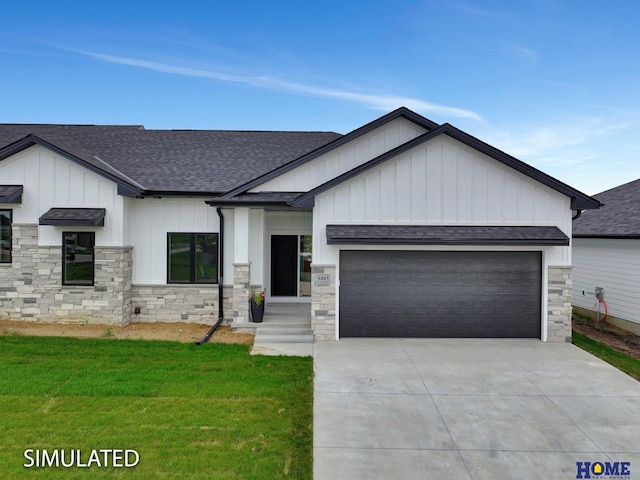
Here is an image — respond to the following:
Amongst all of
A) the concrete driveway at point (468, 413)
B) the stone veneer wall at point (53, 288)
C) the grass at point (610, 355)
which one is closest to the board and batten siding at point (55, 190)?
the stone veneer wall at point (53, 288)

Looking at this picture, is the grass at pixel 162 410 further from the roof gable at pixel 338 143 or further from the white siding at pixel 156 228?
the roof gable at pixel 338 143

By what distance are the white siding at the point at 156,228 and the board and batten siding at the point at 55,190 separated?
0.66 meters

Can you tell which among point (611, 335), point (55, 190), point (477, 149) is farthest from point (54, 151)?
point (611, 335)

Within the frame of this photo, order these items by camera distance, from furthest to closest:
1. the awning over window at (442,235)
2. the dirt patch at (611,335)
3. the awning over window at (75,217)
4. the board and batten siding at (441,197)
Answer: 1. the awning over window at (75,217)
2. the dirt patch at (611,335)
3. the board and batten siding at (441,197)
4. the awning over window at (442,235)

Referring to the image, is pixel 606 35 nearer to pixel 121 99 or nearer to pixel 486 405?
pixel 486 405

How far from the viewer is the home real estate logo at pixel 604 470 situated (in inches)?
167

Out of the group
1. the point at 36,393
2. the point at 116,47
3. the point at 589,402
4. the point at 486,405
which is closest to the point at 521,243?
the point at 589,402

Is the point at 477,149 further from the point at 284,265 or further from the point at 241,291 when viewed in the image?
the point at 241,291

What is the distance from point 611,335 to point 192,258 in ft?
42.3

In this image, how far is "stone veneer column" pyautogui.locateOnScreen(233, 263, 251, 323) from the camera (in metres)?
10.4

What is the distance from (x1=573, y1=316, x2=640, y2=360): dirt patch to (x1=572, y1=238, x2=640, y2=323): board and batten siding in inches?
19.4

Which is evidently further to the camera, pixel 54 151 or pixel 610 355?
pixel 54 151

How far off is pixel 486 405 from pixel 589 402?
177cm

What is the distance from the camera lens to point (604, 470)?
4336 millimetres
